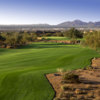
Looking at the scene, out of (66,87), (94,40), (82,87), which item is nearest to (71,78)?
(82,87)

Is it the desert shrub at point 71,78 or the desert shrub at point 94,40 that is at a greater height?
the desert shrub at point 94,40

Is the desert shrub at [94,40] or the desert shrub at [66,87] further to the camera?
the desert shrub at [94,40]

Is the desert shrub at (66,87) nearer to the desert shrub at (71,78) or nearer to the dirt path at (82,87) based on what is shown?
the dirt path at (82,87)

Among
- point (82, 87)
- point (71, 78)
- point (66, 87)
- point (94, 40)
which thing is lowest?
point (82, 87)

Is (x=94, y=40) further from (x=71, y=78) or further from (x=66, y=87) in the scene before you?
(x=66, y=87)

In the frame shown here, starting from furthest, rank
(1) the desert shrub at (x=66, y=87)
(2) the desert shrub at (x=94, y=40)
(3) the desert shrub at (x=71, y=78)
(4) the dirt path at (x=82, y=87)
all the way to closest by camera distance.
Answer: (2) the desert shrub at (x=94, y=40) → (3) the desert shrub at (x=71, y=78) → (1) the desert shrub at (x=66, y=87) → (4) the dirt path at (x=82, y=87)

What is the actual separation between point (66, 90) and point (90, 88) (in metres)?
2.40

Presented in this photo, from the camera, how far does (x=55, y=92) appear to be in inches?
580

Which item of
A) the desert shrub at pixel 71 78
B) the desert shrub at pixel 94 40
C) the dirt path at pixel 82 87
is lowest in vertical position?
the dirt path at pixel 82 87

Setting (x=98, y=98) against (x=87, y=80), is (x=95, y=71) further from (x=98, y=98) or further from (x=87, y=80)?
(x=98, y=98)

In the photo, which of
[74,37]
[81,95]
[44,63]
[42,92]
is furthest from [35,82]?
A: [74,37]

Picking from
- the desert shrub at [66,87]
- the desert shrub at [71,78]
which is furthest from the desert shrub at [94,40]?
the desert shrub at [66,87]

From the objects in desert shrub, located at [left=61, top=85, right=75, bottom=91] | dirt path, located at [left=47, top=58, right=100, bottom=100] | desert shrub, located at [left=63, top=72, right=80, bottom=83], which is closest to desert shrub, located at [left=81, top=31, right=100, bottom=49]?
dirt path, located at [left=47, top=58, right=100, bottom=100]

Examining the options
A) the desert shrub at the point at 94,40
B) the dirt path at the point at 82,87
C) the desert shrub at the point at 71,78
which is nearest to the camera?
the dirt path at the point at 82,87
